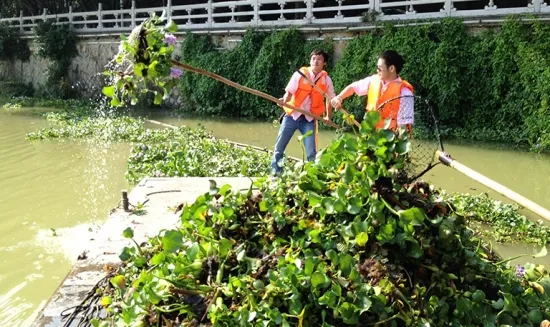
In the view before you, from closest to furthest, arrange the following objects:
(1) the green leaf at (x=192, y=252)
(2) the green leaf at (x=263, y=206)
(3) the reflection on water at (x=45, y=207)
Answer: (1) the green leaf at (x=192, y=252) < (2) the green leaf at (x=263, y=206) < (3) the reflection on water at (x=45, y=207)

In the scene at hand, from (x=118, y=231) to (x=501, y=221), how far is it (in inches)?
169

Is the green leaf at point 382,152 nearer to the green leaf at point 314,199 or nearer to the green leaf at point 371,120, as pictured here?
the green leaf at point 371,120

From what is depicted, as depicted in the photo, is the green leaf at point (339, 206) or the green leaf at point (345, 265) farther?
the green leaf at point (339, 206)

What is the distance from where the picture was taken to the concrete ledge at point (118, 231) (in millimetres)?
3303

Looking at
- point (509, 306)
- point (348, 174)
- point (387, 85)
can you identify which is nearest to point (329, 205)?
point (348, 174)

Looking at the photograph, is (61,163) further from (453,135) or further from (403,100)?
(453,135)

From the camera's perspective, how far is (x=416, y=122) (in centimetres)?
475

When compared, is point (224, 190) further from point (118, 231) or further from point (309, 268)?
point (118, 231)

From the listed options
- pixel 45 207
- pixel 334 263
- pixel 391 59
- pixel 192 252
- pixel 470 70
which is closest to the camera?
pixel 334 263

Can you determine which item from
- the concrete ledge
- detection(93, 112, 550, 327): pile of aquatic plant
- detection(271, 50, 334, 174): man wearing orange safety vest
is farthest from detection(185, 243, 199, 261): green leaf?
detection(271, 50, 334, 174): man wearing orange safety vest

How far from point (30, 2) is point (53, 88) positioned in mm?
6722

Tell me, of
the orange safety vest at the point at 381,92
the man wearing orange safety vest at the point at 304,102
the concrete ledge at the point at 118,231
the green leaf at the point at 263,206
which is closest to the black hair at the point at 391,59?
the orange safety vest at the point at 381,92

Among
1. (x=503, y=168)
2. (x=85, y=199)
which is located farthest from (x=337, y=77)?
(x=85, y=199)

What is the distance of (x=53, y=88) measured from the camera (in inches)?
898
